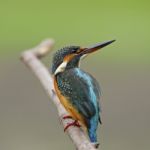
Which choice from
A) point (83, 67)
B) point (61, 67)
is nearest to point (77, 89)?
point (61, 67)

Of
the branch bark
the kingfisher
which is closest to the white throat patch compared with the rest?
the kingfisher

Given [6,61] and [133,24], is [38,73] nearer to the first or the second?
[6,61]

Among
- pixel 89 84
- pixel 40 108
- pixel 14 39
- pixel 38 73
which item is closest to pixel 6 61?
pixel 14 39

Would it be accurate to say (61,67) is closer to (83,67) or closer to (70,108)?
(70,108)

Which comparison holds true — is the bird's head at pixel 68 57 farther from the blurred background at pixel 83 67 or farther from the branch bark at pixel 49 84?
the blurred background at pixel 83 67

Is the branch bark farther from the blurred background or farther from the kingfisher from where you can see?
the blurred background

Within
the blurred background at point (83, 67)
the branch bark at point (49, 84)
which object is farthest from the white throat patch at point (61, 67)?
the blurred background at point (83, 67)
